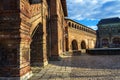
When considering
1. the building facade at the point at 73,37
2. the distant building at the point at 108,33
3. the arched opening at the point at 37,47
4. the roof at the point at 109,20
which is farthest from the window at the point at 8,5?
the roof at the point at 109,20

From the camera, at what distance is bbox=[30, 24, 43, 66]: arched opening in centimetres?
1120

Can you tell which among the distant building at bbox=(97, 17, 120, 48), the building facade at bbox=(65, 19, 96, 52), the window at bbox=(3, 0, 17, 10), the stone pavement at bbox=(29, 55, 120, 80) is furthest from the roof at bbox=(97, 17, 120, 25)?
the window at bbox=(3, 0, 17, 10)

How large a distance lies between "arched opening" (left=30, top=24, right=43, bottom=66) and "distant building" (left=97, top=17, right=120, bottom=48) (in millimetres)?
41634

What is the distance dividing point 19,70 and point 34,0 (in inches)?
135

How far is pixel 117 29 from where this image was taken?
52375 millimetres

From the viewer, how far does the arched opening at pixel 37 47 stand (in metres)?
11.2

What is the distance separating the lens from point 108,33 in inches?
2088

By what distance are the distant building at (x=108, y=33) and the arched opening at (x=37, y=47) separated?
137 feet

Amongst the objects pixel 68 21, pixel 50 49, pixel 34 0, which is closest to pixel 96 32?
pixel 68 21

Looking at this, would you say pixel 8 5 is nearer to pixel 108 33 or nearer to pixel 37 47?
pixel 37 47

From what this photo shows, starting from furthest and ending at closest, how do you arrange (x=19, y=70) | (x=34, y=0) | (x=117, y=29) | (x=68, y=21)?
(x=117, y=29), (x=68, y=21), (x=34, y=0), (x=19, y=70)

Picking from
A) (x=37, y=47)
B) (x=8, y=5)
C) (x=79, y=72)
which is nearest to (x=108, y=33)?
(x=37, y=47)

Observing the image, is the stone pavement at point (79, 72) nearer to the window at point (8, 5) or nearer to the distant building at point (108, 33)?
the window at point (8, 5)

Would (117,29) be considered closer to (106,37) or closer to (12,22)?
(106,37)
